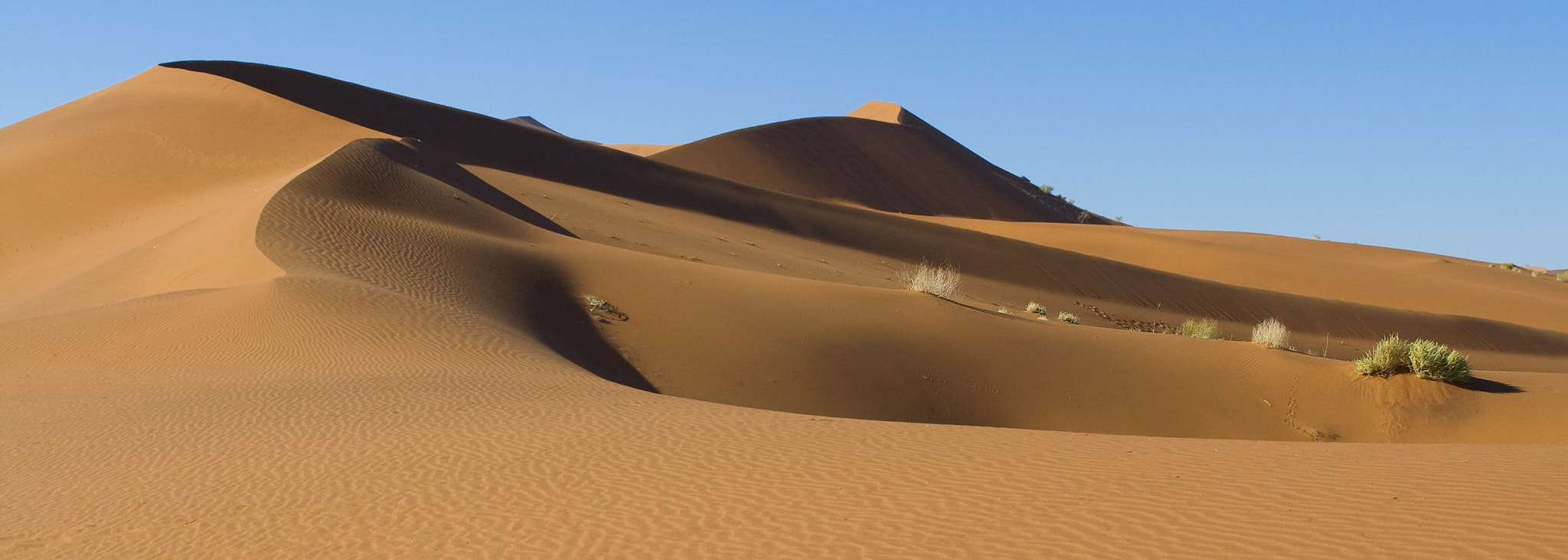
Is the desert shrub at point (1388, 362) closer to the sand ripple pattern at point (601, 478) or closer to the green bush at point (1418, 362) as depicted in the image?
the green bush at point (1418, 362)

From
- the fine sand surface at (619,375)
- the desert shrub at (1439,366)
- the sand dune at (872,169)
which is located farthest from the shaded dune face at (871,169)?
the desert shrub at (1439,366)

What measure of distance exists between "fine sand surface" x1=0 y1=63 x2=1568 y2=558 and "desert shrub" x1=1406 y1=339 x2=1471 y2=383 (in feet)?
0.79

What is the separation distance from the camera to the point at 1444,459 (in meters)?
6.59

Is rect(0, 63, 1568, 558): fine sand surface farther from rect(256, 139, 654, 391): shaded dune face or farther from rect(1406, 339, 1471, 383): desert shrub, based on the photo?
rect(1406, 339, 1471, 383): desert shrub

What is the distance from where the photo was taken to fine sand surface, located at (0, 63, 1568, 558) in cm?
563

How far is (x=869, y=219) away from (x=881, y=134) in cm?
3427

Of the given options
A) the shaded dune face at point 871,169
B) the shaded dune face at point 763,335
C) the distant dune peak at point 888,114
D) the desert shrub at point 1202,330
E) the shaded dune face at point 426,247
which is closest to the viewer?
the shaded dune face at point 763,335

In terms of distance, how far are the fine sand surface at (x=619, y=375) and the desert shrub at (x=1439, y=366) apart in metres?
0.24

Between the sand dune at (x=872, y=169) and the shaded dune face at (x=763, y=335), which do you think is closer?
the shaded dune face at (x=763, y=335)

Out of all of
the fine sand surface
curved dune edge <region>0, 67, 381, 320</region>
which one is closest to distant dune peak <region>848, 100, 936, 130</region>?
the fine sand surface

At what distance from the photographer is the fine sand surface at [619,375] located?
18.5 ft

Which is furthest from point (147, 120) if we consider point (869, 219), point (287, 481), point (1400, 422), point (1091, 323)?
point (1400, 422)

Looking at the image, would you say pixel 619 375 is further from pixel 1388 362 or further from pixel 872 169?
pixel 872 169

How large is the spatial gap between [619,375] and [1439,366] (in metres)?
10.7
